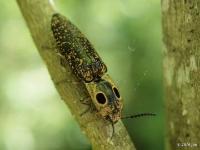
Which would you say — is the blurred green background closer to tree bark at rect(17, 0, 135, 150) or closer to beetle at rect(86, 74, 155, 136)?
tree bark at rect(17, 0, 135, 150)

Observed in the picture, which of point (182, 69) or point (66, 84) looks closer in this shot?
point (182, 69)

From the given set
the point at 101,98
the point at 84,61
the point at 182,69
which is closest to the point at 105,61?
the point at 84,61

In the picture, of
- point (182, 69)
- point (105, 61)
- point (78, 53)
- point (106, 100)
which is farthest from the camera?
point (105, 61)

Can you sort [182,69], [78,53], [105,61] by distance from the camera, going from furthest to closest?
1. [105,61]
2. [78,53]
3. [182,69]

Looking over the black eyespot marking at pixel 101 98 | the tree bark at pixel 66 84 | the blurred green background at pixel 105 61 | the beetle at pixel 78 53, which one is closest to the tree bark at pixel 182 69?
the tree bark at pixel 66 84

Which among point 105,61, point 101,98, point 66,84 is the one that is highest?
point 66,84

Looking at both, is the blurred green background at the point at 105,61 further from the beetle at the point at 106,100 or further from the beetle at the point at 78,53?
the beetle at the point at 106,100

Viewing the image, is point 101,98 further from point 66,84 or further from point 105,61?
point 105,61

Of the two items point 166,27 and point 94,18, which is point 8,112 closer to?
point 94,18

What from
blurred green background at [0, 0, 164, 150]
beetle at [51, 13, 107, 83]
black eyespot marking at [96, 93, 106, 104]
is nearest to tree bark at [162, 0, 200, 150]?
black eyespot marking at [96, 93, 106, 104]
